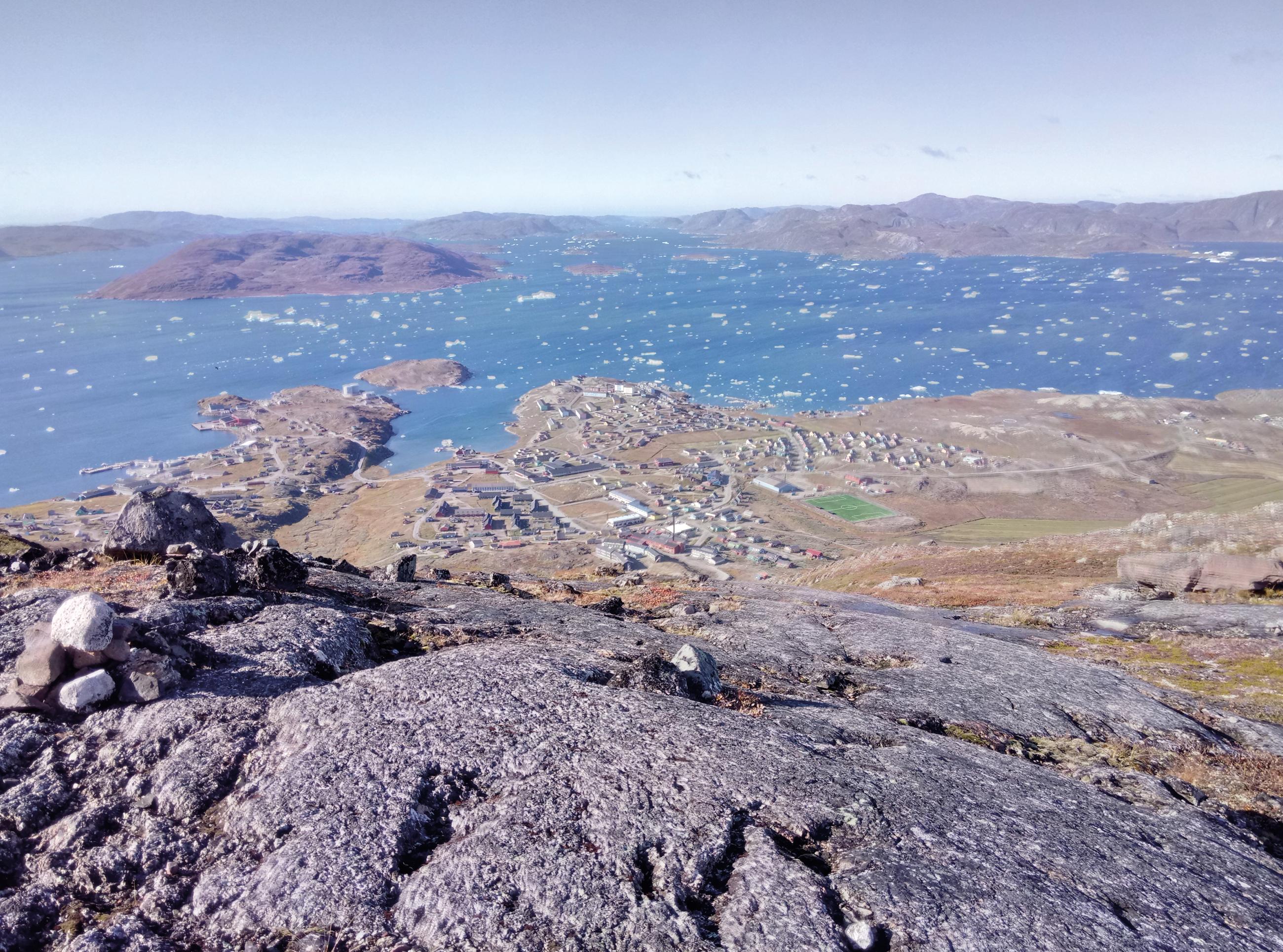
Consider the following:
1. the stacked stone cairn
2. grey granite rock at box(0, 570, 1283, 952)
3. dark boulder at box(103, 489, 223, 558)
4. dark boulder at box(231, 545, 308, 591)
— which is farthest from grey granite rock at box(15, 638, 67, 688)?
dark boulder at box(103, 489, 223, 558)

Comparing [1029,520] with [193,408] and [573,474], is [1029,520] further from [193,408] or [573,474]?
[193,408]

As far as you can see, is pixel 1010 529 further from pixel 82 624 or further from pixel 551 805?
pixel 82 624

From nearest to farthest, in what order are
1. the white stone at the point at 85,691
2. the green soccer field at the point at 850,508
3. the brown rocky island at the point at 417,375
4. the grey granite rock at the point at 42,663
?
the white stone at the point at 85,691 → the grey granite rock at the point at 42,663 → the green soccer field at the point at 850,508 → the brown rocky island at the point at 417,375

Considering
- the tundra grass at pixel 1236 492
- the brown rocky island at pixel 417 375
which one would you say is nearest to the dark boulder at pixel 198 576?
the tundra grass at pixel 1236 492

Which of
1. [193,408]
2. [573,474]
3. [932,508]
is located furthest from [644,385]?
[193,408]

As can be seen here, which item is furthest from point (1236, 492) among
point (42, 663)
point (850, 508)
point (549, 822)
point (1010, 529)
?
point (42, 663)

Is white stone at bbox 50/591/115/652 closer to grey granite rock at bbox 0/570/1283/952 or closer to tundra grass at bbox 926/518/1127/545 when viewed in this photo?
grey granite rock at bbox 0/570/1283/952

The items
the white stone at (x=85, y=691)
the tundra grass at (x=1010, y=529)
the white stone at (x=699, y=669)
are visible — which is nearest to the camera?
the white stone at (x=85, y=691)

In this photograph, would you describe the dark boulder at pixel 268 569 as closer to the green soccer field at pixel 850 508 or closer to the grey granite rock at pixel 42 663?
the grey granite rock at pixel 42 663
